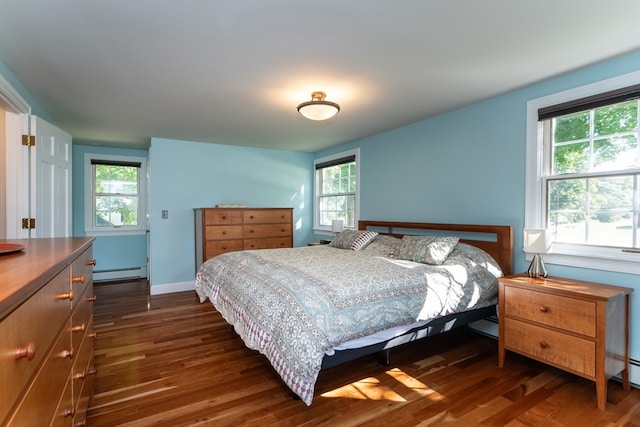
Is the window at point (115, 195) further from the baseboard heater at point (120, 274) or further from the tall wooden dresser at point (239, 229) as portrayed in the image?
the tall wooden dresser at point (239, 229)

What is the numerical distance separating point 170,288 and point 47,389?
13.3 feet

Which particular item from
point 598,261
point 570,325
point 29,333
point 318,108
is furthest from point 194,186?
point 598,261

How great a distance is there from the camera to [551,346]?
219cm

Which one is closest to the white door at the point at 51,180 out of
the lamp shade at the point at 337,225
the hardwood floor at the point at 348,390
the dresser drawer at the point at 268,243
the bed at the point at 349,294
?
the hardwood floor at the point at 348,390

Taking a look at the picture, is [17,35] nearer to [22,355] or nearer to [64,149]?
[64,149]

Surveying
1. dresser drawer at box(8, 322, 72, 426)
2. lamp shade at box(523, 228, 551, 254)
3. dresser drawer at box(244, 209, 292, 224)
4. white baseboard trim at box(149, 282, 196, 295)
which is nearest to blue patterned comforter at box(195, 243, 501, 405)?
lamp shade at box(523, 228, 551, 254)

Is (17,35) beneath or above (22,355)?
above

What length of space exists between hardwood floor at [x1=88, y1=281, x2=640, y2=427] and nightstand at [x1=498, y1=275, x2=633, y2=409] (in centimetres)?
19

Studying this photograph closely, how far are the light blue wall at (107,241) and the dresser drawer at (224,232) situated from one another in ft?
6.64

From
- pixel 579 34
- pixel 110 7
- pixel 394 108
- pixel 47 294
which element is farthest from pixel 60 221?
pixel 579 34

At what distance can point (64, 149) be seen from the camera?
3152 millimetres

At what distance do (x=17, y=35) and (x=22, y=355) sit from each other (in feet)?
6.89

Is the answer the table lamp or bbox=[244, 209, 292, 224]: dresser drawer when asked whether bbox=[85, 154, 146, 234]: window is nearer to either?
bbox=[244, 209, 292, 224]: dresser drawer

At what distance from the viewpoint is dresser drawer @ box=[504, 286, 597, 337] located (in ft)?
6.61
